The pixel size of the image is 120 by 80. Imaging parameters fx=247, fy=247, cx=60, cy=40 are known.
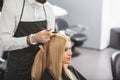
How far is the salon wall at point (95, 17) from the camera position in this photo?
3.53m

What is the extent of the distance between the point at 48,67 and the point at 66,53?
124mm

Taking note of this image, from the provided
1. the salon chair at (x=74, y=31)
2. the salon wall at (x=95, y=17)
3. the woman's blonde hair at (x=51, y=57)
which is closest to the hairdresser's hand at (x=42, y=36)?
the woman's blonde hair at (x=51, y=57)

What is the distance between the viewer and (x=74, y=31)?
3.51m

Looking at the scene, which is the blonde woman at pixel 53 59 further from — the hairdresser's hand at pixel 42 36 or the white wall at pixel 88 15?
the white wall at pixel 88 15

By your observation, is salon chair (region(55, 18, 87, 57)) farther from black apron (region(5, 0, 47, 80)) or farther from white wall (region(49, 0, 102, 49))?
black apron (region(5, 0, 47, 80))

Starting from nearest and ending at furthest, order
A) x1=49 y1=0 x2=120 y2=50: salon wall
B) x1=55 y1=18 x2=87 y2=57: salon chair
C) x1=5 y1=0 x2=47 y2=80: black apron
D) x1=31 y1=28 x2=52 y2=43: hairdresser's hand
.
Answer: x1=31 y1=28 x2=52 y2=43: hairdresser's hand, x1=5 y1=0 x2=47 y2=80: black apron, x1=55 y1=18 x2=87 y2=57: salon chair, x1=49 y1=0 x2=120 y2=50: salon wall

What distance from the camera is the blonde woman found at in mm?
1173

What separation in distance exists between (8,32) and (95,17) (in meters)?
2.51

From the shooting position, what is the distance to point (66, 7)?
3.77 m

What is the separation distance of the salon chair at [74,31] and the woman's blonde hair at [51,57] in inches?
81.8

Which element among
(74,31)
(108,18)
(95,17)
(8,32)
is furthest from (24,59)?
(108,18)

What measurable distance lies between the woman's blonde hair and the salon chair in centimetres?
208

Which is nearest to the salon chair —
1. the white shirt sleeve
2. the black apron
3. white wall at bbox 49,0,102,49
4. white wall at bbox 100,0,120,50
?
white wall at bbox 49,0,102,49

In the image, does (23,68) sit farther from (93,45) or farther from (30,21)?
(93,45)
